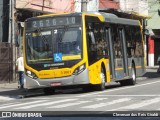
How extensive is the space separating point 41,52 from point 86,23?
218 cm

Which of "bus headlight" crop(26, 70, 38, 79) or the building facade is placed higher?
the building facade

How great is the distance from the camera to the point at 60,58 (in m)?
19.3

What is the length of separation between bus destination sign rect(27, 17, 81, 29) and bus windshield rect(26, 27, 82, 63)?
0.78 ft

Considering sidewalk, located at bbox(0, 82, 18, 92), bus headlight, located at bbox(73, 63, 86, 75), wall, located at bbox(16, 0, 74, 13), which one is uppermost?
wall, located at bbox(16, 0, 74, 13)

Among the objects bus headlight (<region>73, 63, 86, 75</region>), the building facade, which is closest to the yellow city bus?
bus headlight (<region>73, 63, 86, 75</region>)

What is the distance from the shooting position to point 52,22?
65.0 ft

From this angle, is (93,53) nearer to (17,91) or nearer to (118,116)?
(17,91)

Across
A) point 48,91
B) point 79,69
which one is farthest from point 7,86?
point 79,69

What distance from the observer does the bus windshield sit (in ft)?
63.4

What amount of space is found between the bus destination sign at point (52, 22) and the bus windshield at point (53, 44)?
239mm

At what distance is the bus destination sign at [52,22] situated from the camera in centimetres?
1950

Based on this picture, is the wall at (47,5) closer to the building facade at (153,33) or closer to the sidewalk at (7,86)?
the sidewalk at (7,86)

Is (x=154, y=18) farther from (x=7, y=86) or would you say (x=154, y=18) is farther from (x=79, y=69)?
(x=79, y=69)

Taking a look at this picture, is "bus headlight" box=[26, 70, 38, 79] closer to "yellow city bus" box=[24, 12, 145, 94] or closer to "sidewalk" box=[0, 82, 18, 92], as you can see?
"yellow city bus" box=[24, 12, 145, 94]
